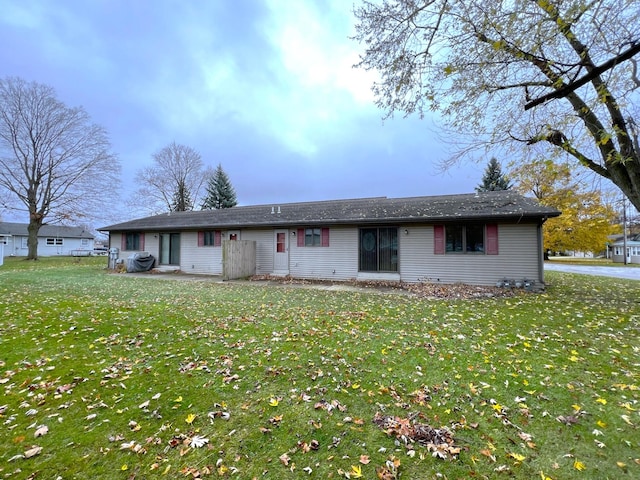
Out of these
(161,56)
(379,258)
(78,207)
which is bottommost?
(379,258)

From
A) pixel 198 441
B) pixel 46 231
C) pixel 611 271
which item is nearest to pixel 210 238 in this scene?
pixel 198 441

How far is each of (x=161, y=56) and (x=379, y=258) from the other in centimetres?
1517

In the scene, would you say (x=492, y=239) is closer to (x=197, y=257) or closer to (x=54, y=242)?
(x=197, y=257)

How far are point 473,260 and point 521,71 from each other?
21.3 feet

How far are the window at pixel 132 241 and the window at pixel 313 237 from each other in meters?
10.0

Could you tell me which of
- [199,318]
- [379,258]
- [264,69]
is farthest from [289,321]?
[264,69]

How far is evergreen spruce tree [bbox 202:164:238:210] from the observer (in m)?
33.5

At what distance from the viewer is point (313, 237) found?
514 inches

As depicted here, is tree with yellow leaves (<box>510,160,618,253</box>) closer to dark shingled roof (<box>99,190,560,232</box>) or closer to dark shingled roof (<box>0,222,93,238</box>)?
dark shingled roof (<box>99,190,560,232</box>)

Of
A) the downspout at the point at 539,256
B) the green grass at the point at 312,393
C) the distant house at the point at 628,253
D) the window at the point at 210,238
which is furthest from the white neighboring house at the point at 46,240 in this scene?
the distant house at the point at 628,253

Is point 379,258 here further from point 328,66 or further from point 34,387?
point 34,387

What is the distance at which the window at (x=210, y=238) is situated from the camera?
14.8 meters

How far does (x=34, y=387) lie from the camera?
3256 millimetres

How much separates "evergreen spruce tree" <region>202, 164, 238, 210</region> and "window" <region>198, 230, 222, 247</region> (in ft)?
63.2
